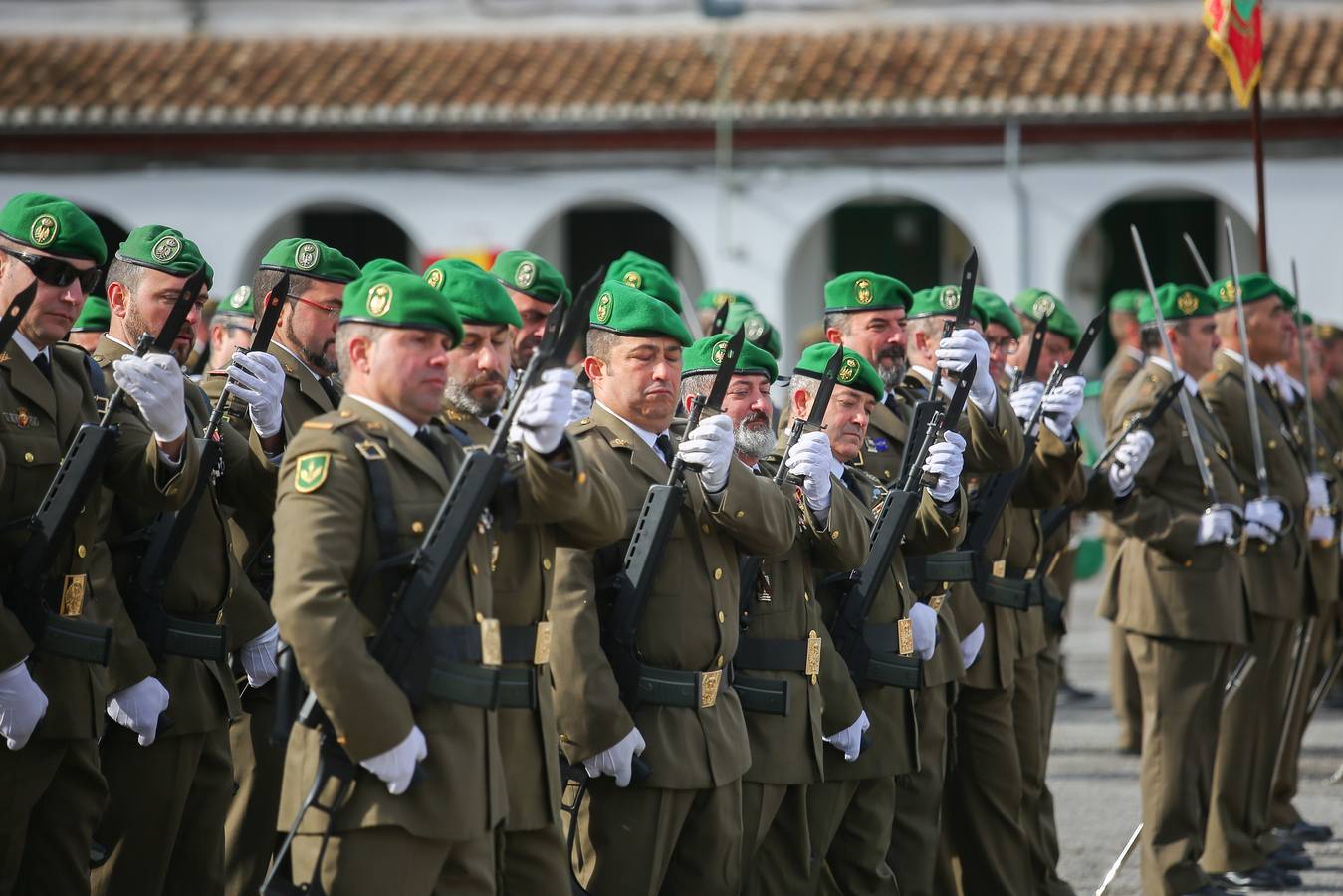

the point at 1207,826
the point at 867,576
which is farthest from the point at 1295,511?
the point at 867,576

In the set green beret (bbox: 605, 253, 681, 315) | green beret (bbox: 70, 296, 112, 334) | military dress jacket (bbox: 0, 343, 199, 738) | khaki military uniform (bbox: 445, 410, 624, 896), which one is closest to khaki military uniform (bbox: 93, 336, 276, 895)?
military dress jacket (bbox: 0, 343, 199, 738)

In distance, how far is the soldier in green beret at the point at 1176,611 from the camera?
7340 mm

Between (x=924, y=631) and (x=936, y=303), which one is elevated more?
(x=936, y=303)

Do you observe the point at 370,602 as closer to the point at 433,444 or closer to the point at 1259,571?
the point at 433,444

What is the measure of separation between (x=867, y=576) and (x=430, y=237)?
1503 cm

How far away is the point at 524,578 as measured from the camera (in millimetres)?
4566

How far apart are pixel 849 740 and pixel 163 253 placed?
2347mm

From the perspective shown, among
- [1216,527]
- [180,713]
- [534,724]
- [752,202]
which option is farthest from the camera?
[752,202]

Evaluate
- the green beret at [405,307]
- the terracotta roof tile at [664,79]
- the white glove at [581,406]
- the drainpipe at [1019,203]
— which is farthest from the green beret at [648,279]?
the drainpipe at [1019,203]

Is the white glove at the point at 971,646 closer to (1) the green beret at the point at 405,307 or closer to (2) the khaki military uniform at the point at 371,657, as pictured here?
(2) the khaki military uniform at the point at 371,657

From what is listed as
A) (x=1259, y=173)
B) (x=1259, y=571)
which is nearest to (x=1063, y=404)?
(x=1259, y=571)

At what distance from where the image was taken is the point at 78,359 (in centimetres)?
522

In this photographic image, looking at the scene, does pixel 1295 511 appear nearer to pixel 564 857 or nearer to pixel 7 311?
pixel 564 857

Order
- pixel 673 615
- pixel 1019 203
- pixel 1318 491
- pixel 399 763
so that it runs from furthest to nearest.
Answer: pixel 1019 203 → pixel 1318 491 → pixel 673 615 → pixel 399 763
